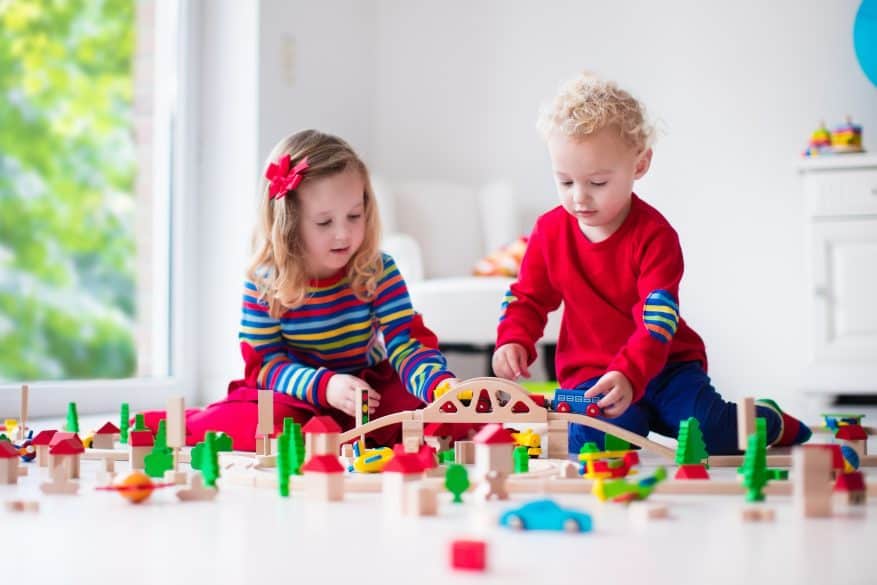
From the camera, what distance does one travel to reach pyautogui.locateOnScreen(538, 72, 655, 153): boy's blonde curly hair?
1454 millimetres

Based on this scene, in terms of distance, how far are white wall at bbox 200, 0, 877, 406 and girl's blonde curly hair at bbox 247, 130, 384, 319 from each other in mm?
1399

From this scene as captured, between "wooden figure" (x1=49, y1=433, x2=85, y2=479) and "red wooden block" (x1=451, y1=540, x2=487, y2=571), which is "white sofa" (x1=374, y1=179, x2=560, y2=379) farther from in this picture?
"red wooden block" (x1=451, y1=540, x2=487, y2=571)

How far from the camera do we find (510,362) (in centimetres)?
154

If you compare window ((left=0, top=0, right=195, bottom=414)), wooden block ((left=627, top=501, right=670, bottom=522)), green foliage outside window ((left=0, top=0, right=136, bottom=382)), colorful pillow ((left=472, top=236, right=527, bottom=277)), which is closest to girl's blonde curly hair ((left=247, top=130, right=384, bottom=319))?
wooden block ((left=627, top=501, right=670, bottom=522))

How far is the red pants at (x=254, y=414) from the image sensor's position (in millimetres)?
1603

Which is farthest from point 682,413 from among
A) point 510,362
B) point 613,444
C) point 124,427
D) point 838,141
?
point 838,141

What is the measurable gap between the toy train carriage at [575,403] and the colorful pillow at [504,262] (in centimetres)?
184

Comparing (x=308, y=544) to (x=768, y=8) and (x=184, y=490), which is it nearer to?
(x=184, y=490)

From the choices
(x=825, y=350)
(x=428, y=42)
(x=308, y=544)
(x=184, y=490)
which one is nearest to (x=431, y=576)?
(x=308, y=544)

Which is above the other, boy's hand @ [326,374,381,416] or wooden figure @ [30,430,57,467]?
boy's hand @ [326,374,381,416]

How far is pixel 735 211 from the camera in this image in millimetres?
3602

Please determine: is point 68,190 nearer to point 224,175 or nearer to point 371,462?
point 224,175

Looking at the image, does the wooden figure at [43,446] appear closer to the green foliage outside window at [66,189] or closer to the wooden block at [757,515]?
the wooden block at [757,515]

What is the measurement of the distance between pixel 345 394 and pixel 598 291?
412mm
